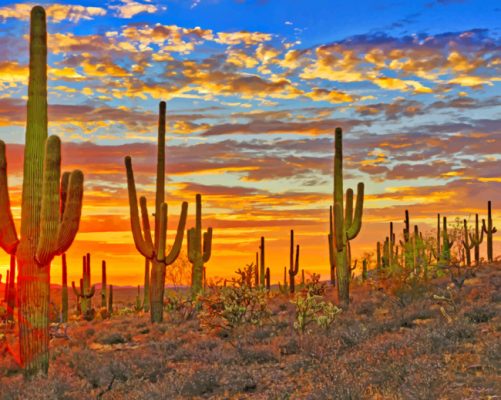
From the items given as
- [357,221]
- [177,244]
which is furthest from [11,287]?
[357,221]

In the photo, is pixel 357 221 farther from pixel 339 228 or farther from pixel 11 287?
pixel 11 287

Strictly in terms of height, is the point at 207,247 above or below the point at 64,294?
above

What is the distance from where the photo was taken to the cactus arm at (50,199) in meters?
12.9

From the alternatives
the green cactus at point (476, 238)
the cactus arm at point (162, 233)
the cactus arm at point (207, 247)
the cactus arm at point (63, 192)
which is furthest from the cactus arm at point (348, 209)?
the green cactus at point (476, 238)

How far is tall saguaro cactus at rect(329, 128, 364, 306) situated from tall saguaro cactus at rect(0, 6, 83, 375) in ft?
39.9

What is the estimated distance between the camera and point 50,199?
12.9 metres

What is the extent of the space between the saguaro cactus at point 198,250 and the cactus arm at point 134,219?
237 inches

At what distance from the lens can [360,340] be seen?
14945mm

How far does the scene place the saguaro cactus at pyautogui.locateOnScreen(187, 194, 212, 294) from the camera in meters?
29.5

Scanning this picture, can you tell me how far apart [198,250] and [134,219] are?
23.7 feet

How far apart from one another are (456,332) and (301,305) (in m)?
4.96

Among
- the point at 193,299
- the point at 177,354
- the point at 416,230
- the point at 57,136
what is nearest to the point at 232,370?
the point at 177,354

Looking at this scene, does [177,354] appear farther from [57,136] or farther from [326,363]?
[57,136]

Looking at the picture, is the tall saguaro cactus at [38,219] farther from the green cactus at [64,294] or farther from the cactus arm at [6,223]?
the green cactus at [64,294]
